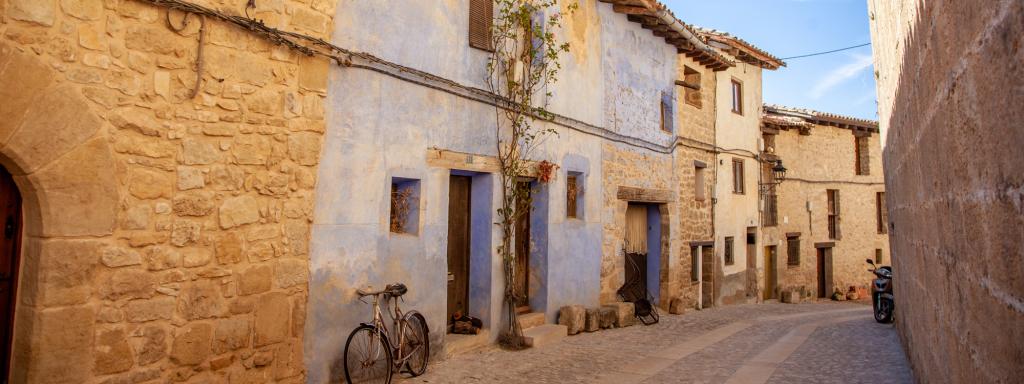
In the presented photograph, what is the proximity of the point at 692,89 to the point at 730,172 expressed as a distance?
257 centimetres

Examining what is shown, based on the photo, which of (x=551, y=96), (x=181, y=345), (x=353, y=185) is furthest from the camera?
(x=551, y=96)

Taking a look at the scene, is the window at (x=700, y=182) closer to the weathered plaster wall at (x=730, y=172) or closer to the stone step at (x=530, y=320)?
the weathered plaster wall at (x=730, y=172)

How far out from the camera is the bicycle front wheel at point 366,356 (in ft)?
18.5

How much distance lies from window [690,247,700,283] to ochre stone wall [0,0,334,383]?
9688mm

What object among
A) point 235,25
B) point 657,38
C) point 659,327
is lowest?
point 659,327

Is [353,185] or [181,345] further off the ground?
[353,185]

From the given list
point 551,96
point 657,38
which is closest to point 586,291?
point 551,96

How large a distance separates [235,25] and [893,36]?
5.13m

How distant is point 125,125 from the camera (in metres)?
4.12

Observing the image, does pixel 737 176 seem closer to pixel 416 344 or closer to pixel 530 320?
pixel 530 320

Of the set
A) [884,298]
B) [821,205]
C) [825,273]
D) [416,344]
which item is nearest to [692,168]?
[884,298]

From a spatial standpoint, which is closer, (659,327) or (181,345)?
(181,345)

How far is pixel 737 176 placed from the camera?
15727 mm

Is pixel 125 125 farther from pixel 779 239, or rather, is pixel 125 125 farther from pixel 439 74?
pixel 779 239
